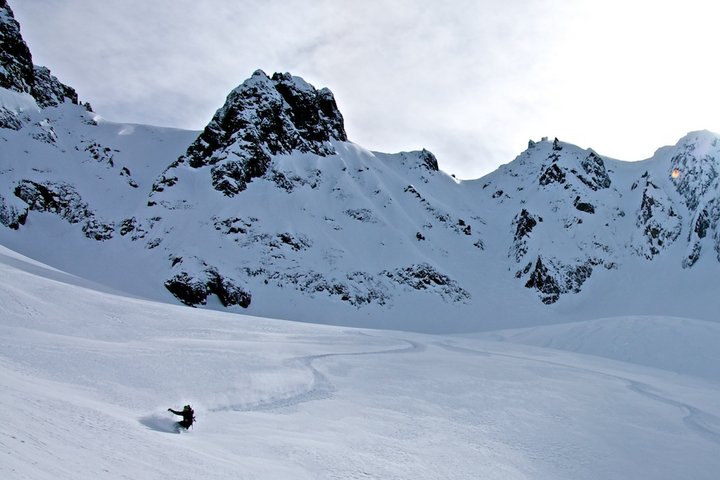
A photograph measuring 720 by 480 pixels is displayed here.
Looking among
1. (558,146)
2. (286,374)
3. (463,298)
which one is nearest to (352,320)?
(463,298)

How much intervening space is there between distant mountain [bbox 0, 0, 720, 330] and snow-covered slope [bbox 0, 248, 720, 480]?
39.7m

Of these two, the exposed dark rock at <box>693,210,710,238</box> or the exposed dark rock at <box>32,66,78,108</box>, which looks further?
the exposed dark rock at <box>32,66,78,108</box>

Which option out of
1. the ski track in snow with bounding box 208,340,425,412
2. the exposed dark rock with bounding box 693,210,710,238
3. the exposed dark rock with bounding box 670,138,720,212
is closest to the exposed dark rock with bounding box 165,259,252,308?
the ski track in snow with bounding box 208,340,425,412

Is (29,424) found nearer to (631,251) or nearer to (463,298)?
(463,298)

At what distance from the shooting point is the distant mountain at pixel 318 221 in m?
70.1

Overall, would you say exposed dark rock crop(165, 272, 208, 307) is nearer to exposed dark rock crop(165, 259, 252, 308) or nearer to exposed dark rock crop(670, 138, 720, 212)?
exposed dark rock crop(165, 259, 252, 308)

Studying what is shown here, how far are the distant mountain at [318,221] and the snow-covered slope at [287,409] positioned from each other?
130ft

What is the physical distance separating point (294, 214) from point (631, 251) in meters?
62.9

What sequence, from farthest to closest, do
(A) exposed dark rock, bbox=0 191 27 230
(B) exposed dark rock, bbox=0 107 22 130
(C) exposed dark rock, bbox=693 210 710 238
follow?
(C) exposed dark rock, bbox=693 210 710 238, (B) exposed dark rock, bbox=0 107 22 130, (A) exposed dark rock, bbox=0 191 27 230

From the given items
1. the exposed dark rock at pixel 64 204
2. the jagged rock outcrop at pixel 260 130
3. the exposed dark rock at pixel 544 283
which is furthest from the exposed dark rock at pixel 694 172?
the exposed dark rock at pixel 64 204

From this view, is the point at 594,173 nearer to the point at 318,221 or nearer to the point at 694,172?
the point at 694,172

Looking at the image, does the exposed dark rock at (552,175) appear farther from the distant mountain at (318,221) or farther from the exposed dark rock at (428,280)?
the exposed dark rock at (428,280)

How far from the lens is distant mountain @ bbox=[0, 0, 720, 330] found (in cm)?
7006

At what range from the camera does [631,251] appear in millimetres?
93625
